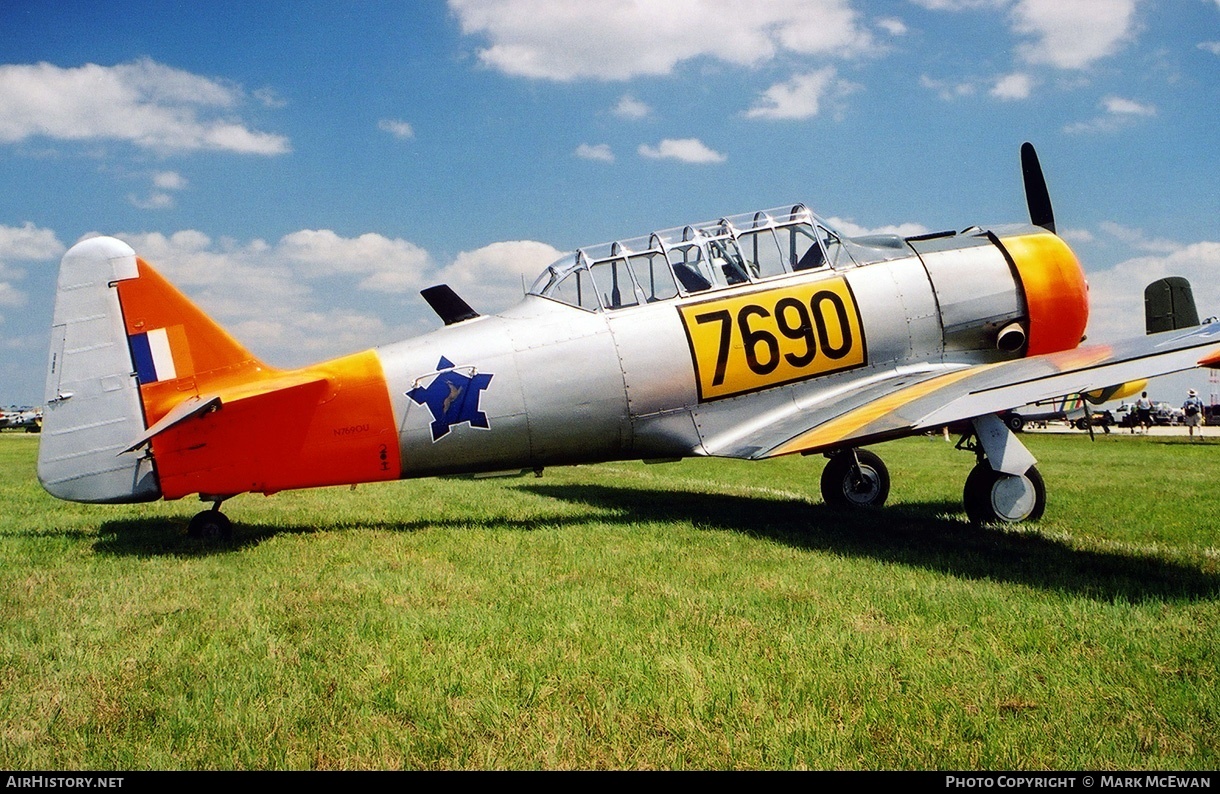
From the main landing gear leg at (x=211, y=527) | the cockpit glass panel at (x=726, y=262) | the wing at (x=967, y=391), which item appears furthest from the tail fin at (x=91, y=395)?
the cockpit glass panel at (x=726, y=262)

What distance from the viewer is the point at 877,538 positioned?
6.93m

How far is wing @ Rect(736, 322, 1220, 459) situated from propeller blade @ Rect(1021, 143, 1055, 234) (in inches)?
143

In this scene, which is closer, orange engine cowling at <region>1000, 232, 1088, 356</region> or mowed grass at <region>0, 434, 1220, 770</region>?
mowed grass at <region>0, 434, 1220, 770</region>

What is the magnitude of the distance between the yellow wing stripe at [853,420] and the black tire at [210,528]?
479 centimetres

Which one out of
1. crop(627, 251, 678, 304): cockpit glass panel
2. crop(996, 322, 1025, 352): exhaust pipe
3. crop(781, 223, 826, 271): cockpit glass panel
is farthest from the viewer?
crop(996, 322, 1025, 352): exhaust pipe

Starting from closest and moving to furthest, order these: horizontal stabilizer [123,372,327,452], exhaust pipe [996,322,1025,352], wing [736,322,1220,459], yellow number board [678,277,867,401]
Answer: wing [736,322,1220,459] < horizontal stabilizer [123,372,327,452] < yellow number board [678,277,867,401] < exhaust pipe [996,322,1025,352]

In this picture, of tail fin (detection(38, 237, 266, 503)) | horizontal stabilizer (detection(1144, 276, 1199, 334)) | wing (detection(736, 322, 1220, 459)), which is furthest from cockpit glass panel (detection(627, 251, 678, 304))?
horizontal stabilizer (detection(1144, 276, 1199, 334))

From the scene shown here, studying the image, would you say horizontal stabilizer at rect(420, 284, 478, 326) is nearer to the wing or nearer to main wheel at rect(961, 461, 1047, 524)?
the wing

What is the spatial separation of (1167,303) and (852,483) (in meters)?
9.89

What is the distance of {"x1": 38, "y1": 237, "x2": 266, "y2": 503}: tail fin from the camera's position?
6844 millimetres

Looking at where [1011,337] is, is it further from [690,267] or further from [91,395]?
[91,395]

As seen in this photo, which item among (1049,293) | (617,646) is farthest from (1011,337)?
(617,646)

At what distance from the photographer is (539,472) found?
805 cm

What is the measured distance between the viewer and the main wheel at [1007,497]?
688 cm
